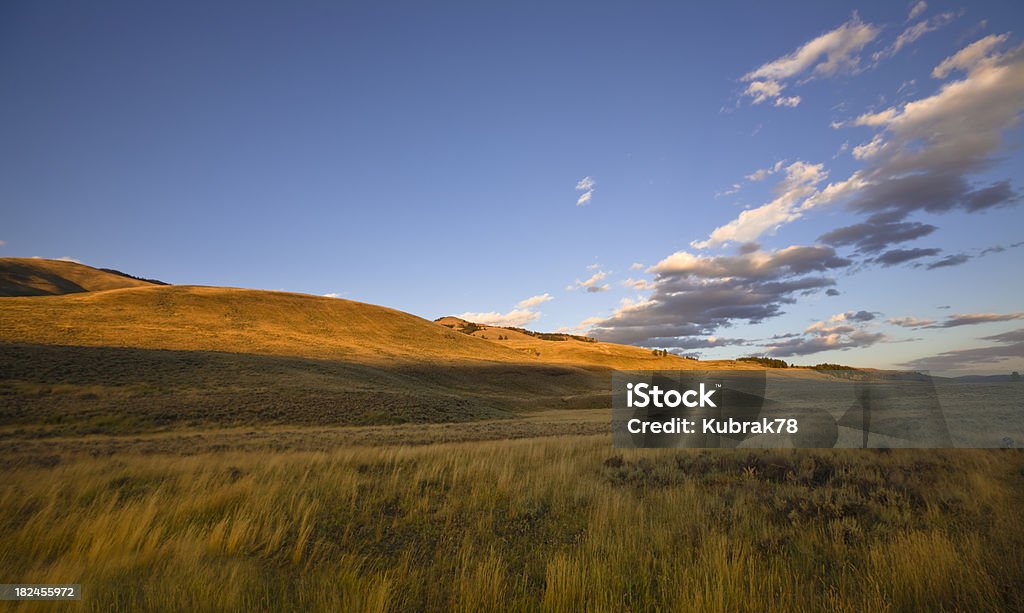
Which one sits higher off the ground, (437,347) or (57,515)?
(437,347)

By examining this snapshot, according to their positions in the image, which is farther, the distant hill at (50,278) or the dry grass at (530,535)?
the distant hill at (50,278)

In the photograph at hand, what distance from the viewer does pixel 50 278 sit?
140 metres

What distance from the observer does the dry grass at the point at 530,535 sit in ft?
13.3

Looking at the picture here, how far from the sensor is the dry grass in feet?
13.3

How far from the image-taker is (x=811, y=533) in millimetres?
5637

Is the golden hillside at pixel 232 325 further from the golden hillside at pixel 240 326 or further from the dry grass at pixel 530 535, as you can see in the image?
the dry grass at pixel 530 535

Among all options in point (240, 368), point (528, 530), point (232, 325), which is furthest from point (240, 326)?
point (528, 530)

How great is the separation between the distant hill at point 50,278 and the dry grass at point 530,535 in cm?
13925

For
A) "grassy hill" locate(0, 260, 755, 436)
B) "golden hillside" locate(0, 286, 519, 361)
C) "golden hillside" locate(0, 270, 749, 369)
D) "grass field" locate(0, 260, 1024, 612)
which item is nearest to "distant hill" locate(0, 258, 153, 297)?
"golden hillside" locate(0, 286, 519, 361)

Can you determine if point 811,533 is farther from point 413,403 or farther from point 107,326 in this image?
point 107,326

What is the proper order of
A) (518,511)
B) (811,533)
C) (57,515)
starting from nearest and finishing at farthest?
(811,533) → (57,515) → (518,511)

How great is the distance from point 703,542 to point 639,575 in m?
0.93

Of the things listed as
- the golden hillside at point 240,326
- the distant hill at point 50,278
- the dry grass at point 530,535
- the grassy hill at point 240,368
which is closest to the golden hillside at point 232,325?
the golden hillside at point 240,326

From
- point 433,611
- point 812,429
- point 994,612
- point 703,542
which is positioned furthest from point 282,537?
point 812,429
